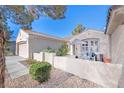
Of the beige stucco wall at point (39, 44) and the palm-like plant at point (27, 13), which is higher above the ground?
the palm-like plant at point (27, 13)

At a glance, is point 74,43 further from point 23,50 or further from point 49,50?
point 23,50

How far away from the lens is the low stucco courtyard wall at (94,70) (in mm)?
8553

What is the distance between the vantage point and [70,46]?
17.0 m

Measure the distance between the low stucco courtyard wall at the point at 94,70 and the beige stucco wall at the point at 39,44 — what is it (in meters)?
2.09

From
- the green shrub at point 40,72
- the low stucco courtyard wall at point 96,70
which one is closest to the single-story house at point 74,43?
the low stucco courtyard wall at point 96,70

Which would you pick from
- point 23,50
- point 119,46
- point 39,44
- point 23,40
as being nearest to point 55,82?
point 119,46

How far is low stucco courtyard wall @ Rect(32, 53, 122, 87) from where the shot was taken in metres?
8.55

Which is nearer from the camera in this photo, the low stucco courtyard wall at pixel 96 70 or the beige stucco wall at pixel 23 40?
the low stucco courtyard wall at pixel 96 70

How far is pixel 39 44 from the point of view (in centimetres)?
1630

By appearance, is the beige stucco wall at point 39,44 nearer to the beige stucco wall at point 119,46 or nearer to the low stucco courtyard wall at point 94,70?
the low stucco courtyard wall at point 94,70

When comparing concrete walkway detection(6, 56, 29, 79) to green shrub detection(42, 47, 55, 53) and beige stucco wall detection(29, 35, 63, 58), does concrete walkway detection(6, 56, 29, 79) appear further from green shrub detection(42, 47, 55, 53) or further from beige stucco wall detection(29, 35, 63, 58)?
green shrub detection(42, 47, 55, 53)

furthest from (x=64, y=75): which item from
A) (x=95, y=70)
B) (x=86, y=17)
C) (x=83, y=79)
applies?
(x=86, y=17)
